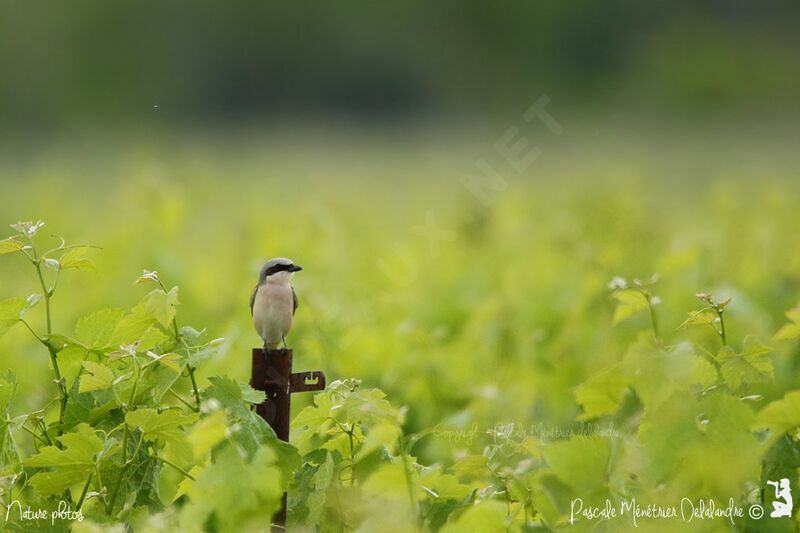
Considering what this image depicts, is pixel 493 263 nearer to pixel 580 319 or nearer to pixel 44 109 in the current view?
pixel 580 319

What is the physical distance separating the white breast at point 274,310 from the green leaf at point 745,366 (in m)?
0.95

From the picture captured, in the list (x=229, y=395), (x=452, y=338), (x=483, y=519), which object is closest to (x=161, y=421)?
(x=229, y=395)

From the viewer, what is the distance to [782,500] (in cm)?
230

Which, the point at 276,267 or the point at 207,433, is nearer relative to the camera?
the point at 207,433

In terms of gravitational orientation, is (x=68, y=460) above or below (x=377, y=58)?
below

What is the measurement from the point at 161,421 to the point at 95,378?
0.15 meters

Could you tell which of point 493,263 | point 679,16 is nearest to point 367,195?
point 493,263

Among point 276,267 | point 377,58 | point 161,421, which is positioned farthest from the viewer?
point 377,58

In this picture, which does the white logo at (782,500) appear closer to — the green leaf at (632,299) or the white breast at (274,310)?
the green leaf at (632,299)

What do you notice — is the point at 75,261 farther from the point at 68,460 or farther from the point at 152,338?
the point at 68,460

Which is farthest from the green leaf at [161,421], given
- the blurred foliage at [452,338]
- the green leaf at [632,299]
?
the green leaf at [632,299]

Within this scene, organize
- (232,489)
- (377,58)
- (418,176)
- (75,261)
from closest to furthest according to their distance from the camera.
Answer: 1. (232,489)
2. (75,261)
3. (418,176)
4. (377,58)

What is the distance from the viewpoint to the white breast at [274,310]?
2.64 metres

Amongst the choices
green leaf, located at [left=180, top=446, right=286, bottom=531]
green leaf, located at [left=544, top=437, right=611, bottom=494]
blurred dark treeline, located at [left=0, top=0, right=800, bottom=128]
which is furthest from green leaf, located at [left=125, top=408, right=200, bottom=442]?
blurred dark treeline, located at [left=0, top=0, right=800, bottom=128]
